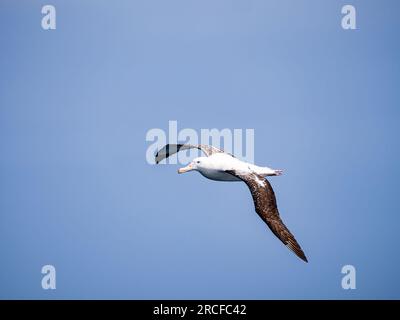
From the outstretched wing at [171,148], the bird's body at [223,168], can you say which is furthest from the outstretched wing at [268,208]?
the outstretched wing at [171,148]

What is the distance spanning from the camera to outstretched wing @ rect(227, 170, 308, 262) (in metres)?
19.6

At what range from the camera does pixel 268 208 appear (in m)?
20.6

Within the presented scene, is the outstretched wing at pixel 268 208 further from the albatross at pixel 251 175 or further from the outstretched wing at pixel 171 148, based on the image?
the outstretched wing at pixel 171 148

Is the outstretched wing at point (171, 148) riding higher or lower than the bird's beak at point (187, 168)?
higher

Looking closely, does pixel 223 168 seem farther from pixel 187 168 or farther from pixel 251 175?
pixel 187 168

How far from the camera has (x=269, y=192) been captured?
21.0 metres

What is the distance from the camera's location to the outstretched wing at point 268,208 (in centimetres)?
1962

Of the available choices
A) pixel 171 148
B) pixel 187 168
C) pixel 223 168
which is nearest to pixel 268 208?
pixel 223 168

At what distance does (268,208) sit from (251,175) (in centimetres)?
163

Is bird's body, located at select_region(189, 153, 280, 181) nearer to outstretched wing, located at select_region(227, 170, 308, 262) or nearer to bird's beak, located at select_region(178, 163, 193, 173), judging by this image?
bird's beak, located at select_region(178, 163, 193, 173)

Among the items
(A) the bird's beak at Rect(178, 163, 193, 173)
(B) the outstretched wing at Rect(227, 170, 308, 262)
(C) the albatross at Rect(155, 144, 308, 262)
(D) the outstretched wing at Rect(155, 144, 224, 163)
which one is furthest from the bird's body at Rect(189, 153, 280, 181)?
(D) the outstretched wing at Rect(155, 144, 224, 163)
